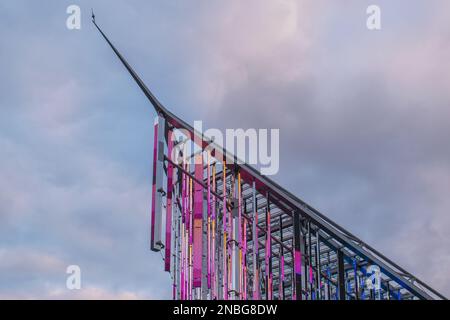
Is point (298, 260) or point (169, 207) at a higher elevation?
point (169, 207)

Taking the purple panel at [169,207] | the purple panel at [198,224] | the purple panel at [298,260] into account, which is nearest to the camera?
the purple panel at [198,224]

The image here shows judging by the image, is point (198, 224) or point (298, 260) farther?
point (298, 260)

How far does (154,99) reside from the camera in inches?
1115

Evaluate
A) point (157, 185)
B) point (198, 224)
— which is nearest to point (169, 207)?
point (157, 185)

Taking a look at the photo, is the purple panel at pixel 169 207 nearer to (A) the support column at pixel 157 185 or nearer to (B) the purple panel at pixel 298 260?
(A) the support column at pixel 157 185

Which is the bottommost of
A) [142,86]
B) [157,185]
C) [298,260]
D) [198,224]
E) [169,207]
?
[298,260]

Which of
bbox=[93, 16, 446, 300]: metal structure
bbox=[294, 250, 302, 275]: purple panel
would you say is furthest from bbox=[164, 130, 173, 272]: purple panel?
bbox=[294, 250, 302, 275]: purple panel

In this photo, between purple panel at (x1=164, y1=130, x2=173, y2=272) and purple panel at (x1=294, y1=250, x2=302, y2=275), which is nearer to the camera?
purple panel at (x1=164, y1=130, x2=173, y2=272)

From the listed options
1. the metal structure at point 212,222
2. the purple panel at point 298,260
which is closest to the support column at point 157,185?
the metal structure at point 212,222

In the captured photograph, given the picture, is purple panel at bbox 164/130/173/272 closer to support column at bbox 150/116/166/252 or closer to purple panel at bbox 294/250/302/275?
support column at bbox 150/116/166/252

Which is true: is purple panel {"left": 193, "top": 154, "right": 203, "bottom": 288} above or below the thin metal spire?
below

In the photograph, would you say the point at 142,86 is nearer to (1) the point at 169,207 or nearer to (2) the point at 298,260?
(1) the point at 169,207
